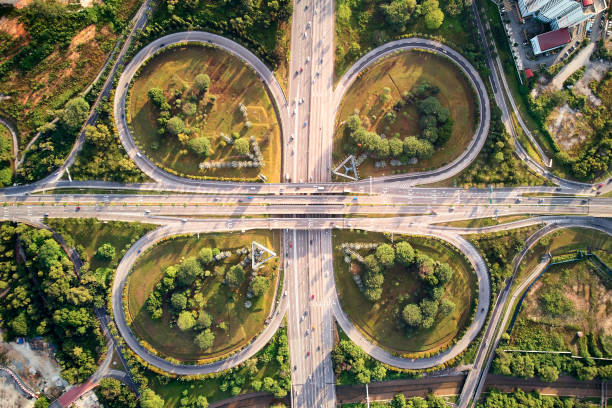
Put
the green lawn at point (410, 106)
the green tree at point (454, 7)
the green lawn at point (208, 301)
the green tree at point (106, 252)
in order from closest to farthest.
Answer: the green tree at point (106, 252) < the green lawn at point (208, 301) < the green tree at point (454, 7) < the green lawn at point (410, 106)

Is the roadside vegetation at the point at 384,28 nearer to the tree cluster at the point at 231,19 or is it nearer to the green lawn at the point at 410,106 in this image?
the green lawn at the point at 410,106

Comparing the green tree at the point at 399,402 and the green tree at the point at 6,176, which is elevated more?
the green tree at the point at 6,176

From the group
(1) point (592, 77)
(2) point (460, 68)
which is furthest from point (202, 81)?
(1) point (592, 77)

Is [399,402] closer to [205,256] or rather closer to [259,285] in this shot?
[259,285]

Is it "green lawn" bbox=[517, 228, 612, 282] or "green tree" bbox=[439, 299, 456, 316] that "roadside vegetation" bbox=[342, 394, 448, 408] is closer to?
"green tree" bbox=[439, 299, 456, 316]

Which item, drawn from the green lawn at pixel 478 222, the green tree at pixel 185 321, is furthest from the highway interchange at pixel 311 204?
the green tree at pixel 185 321

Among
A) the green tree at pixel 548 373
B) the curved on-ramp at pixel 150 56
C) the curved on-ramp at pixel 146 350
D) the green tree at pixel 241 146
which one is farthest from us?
the green tree at pixel 548 373

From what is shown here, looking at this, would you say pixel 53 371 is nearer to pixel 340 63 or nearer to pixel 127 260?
pixel 127 260
